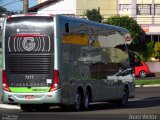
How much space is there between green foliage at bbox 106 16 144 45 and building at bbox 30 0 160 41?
13.0 ft

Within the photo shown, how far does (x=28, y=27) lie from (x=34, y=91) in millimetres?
2264

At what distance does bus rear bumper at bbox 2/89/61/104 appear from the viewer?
21.0 metres

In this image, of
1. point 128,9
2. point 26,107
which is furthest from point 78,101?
point 128,9

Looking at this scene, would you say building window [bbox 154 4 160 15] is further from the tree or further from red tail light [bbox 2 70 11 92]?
red tail light [bbox 2 70 11 92]

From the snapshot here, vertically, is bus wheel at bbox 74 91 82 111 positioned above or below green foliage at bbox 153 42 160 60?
below

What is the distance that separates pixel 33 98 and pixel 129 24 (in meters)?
51.9

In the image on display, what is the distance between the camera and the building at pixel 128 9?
254 ft

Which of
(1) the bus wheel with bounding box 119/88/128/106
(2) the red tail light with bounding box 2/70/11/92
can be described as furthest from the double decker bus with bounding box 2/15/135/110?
(1) the bus wheel with bounding box 119/88/128/106

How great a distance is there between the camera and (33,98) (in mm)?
21219

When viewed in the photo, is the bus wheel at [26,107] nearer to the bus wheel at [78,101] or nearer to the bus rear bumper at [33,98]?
the bus rear bumper at [33,98]

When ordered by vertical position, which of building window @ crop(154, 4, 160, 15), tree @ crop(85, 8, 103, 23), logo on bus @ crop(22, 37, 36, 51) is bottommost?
logo on bus @ crop(22, 37, 36, 51)

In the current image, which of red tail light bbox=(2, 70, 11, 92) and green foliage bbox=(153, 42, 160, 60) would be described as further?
green foliage bbox=(153, 42, 160, 60)

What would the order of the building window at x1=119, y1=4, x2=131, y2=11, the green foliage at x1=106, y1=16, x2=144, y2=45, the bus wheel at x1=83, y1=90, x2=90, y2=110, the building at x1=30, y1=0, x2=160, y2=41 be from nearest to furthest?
the bus wheel at x1=83, y1=90, x2=90, y2=110
the green foliage at x1=106, y1=16, x2=144, y2=45
the building at x1=30, y1=0, x2=160, y2=41
the building window at x1=119, y1=4, x2=131, y2=11

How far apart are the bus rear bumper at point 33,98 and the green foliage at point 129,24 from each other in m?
50.6
